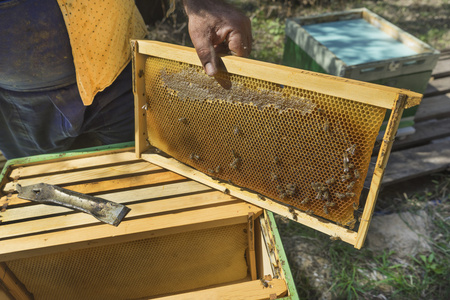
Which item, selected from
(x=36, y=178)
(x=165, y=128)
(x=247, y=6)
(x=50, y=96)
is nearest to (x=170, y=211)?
(x=165, y=128)

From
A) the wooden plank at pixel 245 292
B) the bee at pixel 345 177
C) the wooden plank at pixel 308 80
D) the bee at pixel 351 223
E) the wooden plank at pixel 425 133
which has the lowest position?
the wooden plank at pixel 425 133

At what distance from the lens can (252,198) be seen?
6.17 ft

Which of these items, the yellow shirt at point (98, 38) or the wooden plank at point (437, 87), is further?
the wooden plank at point (437, 87)

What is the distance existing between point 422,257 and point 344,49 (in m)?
1.98

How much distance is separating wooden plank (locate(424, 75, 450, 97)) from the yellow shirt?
359 centimetres

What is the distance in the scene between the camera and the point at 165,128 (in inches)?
80.1

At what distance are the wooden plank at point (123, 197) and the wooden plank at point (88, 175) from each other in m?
0.15

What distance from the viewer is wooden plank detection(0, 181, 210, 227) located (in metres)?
1.86

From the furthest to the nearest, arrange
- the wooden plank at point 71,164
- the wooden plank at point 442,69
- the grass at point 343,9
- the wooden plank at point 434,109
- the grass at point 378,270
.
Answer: the grass at point 343,9 → the wooden plank at point 442,69 → the wooden plank at point 434,109 → the grass at point 378,270 → the wooden plank at point 71,164

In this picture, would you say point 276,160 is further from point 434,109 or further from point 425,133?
point 434,109

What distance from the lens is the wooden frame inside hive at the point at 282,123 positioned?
1434 mm

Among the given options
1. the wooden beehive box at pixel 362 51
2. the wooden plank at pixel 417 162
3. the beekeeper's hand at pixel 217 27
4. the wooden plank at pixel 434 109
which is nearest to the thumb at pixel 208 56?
the beekeeper's hand at pixel 217 27

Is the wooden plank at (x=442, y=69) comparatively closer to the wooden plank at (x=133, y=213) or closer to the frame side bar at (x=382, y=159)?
the frame side bar at (x=382, y=159)

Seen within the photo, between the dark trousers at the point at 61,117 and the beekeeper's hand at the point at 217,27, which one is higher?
the beekeeper's hand at the point at 217,27
